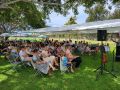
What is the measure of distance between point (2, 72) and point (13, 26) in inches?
1883

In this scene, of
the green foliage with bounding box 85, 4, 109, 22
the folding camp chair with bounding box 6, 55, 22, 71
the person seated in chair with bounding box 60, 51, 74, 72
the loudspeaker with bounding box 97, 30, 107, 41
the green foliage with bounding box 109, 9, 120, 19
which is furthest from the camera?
the green foliage with bounding box 85, 4, 109, 22

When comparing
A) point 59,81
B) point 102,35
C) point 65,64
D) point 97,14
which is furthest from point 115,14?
point 59,81

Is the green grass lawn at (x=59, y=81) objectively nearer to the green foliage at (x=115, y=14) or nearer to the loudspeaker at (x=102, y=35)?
the loudspeaker at (x=102, y=35)

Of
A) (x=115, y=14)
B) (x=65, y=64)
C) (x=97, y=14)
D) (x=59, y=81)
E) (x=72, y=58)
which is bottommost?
(x=59, y=81)

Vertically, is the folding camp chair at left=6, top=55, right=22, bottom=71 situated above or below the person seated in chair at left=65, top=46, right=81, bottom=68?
below

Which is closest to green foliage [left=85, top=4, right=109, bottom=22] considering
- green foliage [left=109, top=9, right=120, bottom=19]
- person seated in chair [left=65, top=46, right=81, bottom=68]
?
green foliage [left=109, top=9, right=120, bottom=19]

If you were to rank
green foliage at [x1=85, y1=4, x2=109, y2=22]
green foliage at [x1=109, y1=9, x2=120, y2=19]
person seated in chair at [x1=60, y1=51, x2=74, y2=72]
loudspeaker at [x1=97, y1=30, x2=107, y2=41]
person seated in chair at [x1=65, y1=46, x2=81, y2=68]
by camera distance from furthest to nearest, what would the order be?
green foliage at [x1=85, y1=4, x2=109, y2=22] < green foliage at [x1=109, y1=9, x2=120, y2=19] < person seated in chair at [x1=65, y1=46, x2=81, y2=68] < person seated in chair at [x1=60, y1=51, x2=74, y2=72] < loudspeaker at [x1=97, y1=30, x2=107, y2=41]

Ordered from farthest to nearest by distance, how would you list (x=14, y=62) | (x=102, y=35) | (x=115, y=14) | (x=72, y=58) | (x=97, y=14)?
(x=97, y=14)
(x=115, y=14)
(x=14, y=62)
(x=72, y=58)
(x=102, y=35)

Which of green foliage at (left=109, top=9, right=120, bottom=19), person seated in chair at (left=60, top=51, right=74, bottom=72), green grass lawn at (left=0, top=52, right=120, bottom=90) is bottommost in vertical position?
green grass lawn at (left=0, top=52, right=120, bottom=90)

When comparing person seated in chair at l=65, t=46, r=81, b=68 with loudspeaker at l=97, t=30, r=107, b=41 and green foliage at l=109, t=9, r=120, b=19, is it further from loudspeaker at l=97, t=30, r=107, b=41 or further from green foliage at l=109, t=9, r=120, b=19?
green foliage at l=109, t=9, r=120, b=19

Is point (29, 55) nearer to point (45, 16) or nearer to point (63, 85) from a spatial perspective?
point (63, 85)

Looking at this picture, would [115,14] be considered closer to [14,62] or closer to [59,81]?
[14,62]

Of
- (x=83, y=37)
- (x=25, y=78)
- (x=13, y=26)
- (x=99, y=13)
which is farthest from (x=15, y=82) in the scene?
(x=99, y=13)

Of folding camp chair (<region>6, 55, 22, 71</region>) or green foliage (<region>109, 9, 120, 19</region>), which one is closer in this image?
folding camp chair (<region>6, 55, 22, 71</region>)
